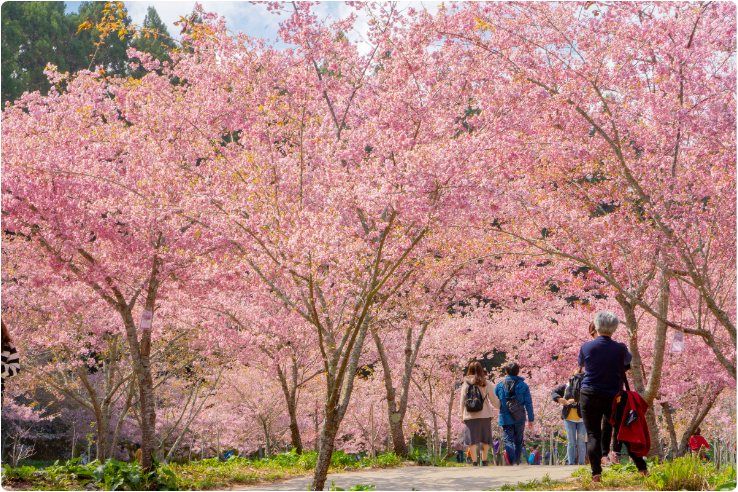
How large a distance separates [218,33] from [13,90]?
2288 centimetres

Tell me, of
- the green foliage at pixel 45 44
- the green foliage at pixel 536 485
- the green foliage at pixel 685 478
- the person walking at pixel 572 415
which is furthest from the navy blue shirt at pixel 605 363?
the green foliage at pixel 45 44

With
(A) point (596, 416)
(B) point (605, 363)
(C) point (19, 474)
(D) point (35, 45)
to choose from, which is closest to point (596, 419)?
(A) point (596, 416)

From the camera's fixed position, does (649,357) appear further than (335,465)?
Yes

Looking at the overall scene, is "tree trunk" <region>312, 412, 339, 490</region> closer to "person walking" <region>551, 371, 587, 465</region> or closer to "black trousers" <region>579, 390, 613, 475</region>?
"black trousers" <region>579, 390, 613, 475</region>

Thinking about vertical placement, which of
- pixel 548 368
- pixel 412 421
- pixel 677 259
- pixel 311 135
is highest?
pixel 311 135

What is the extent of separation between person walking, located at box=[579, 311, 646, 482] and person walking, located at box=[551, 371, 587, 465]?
305 cm

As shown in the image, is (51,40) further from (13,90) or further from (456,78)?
(456,78)

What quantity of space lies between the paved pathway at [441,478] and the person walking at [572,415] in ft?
2.68

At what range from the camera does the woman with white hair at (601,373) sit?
6.59 m

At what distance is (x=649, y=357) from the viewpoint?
1984 centimetres

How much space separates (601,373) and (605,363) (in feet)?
0.36

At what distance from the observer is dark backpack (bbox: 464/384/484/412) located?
10859mm

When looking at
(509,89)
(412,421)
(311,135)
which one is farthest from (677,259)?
(412,421)

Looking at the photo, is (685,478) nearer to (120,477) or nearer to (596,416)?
(596,416)
